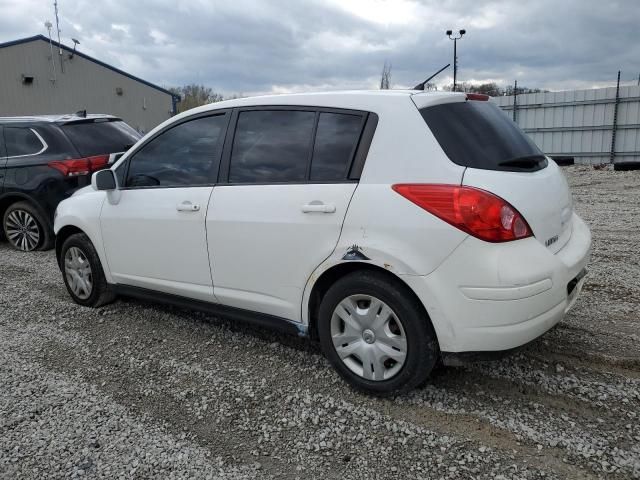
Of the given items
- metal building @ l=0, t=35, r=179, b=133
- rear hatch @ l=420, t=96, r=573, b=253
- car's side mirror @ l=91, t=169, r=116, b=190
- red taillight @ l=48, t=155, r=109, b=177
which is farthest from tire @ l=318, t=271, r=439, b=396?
A: metal building @ l=0, t=35, r=179, b=133

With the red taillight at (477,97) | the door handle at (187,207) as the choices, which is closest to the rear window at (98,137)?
the door handle at (187,207)

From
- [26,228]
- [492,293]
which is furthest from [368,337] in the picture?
[26,228]

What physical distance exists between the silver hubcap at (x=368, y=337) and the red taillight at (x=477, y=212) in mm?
600

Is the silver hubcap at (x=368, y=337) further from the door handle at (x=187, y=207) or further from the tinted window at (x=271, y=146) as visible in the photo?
the door handle at (x=187, y=207)

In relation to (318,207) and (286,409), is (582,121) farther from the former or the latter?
(286,409)

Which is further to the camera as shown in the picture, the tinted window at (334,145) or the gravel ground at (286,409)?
the tinted window at (334,145)

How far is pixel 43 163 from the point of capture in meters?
6.91

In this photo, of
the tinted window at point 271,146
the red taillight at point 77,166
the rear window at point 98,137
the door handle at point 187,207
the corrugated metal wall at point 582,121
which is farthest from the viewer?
the corrugated metal wall at point 582,121

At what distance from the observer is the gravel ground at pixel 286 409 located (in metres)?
2.57

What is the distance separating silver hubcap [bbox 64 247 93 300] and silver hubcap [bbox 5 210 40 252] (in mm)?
2782

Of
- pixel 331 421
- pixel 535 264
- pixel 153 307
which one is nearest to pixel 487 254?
pixel 535 264

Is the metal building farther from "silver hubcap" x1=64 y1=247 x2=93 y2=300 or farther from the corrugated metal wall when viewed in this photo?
"silver hubcap" x1=64 y1=247 x2=93 y2=300

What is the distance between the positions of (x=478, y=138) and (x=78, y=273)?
3624mm

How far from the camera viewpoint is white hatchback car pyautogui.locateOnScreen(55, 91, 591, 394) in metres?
2.65
